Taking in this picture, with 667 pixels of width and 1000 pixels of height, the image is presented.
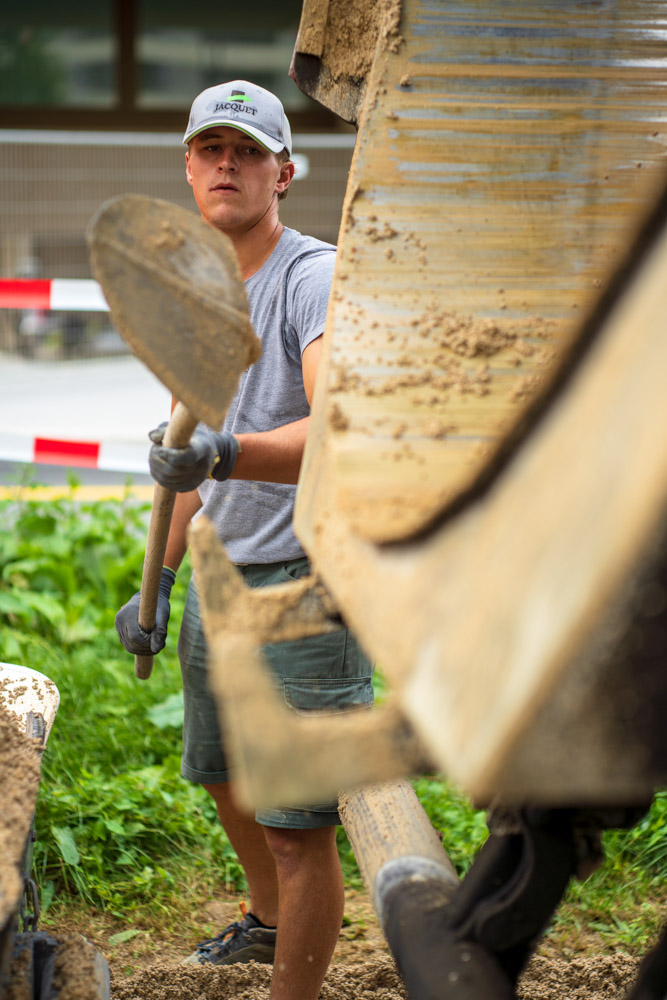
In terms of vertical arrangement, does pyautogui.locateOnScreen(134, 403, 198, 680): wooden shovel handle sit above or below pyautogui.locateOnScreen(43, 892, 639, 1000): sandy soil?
above

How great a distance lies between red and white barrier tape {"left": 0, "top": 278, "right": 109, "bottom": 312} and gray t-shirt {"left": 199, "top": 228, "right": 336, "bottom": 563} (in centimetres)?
200

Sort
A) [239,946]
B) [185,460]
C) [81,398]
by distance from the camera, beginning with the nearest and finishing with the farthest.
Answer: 1. [185,460]
2. [239,946]
3. [81,398]

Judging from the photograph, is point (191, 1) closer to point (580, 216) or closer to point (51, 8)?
point (51, 8)

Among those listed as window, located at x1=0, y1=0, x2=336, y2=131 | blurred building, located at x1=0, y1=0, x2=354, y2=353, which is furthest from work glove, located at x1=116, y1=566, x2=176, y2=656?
window, located at x1=0, y1=0, x2=336, y2=131

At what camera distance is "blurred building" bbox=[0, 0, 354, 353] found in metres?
6.98

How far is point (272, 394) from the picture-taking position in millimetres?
2225

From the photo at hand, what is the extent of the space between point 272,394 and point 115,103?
606 cm

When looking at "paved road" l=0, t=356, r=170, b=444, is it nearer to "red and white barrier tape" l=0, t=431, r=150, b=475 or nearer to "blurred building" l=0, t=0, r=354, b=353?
"blurred building" l=0, t=0, r=354, b=353


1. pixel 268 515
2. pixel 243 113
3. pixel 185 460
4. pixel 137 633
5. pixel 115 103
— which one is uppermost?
pixel 243 113

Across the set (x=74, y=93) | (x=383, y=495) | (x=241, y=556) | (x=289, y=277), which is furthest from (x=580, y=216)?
(x=74, y=93)

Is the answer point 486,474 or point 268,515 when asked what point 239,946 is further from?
point 486,474

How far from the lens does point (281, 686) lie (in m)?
2.16

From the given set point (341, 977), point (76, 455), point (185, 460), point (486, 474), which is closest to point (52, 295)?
point (76, 455)

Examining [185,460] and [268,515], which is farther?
[268,515]
